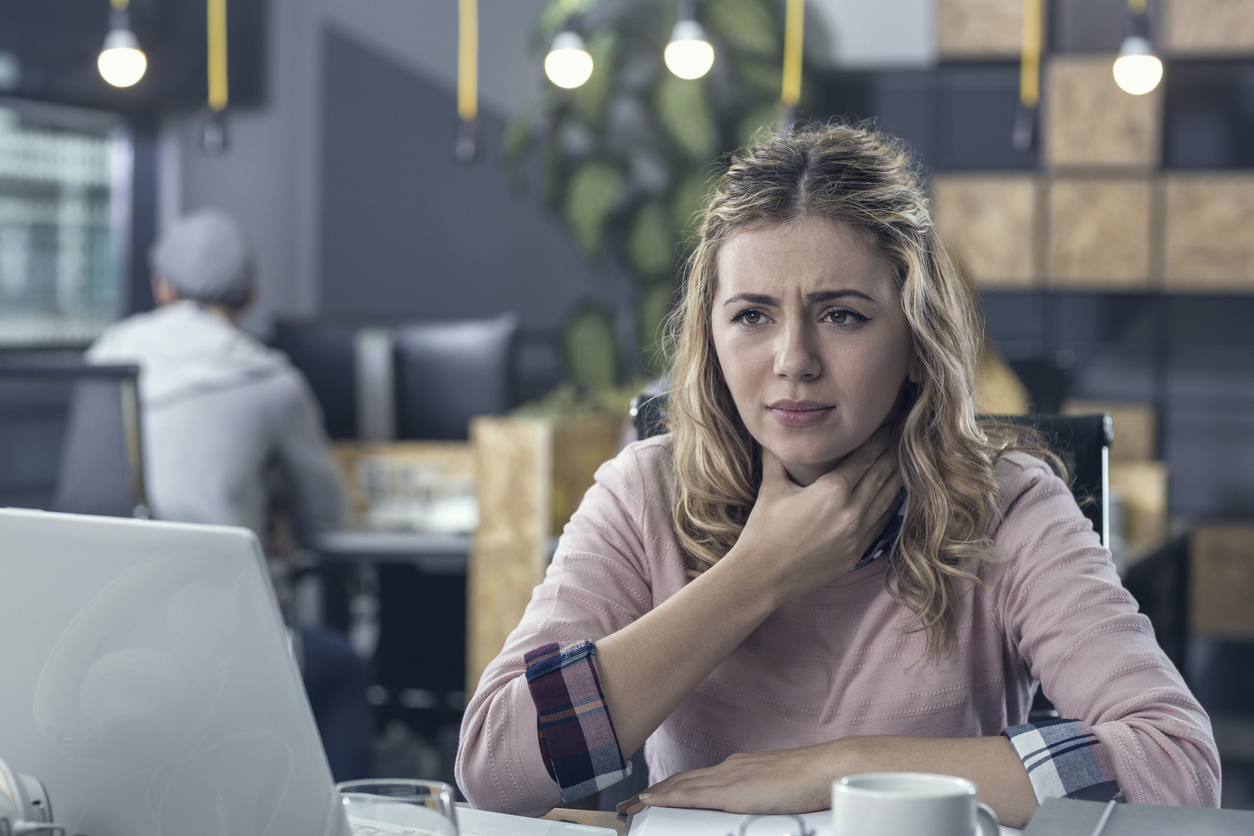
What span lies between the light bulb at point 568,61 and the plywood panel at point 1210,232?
2.40 m

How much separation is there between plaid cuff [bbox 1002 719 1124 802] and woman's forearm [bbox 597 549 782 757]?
0.23 metres

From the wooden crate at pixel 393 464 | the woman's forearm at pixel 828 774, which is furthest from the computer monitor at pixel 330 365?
the woman's forearm at pixel 828 774

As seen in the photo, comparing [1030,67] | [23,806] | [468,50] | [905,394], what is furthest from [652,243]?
[23,806]

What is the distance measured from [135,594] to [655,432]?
2.55 feet

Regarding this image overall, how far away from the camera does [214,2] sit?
439 cm

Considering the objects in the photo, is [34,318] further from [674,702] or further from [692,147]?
[674,702]

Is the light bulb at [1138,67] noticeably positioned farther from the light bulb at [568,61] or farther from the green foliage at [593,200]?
the green foliage at [593,200]

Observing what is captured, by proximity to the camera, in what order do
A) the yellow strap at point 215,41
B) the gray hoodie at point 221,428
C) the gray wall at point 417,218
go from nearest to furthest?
the gray hoodie at point 221,428 < the yellow strap at point 215,41 < the gray wall at point 417,218

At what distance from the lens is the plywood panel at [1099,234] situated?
4.32 metres

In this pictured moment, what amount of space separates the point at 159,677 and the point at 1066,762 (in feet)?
2.07

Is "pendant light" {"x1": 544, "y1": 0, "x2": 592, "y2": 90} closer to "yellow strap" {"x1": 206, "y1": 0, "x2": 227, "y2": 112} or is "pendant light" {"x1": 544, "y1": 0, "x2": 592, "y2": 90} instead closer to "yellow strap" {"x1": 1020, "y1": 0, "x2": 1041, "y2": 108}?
"yellow strap" {"x1": 1020, "y1": 0, "x2": 1041, "y2": 108}

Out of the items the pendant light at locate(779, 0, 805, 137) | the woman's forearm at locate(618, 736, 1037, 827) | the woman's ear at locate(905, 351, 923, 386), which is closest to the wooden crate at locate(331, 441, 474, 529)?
the woman's ear at locate(905, 351, 923, 386)

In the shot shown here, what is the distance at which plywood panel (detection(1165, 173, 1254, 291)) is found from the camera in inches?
167

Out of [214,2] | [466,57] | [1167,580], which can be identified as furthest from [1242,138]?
[214,2]
